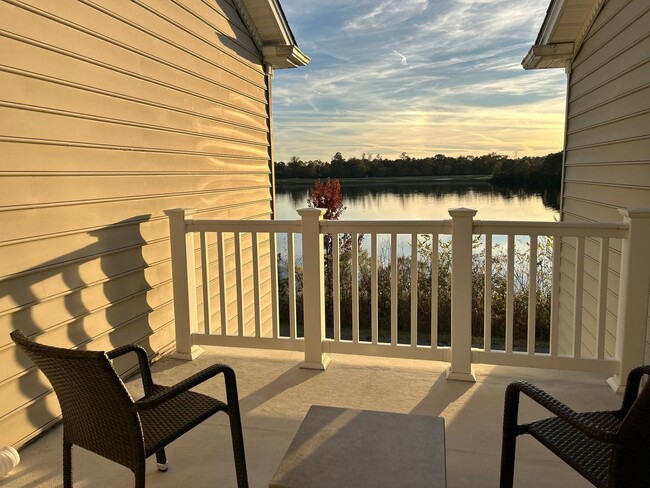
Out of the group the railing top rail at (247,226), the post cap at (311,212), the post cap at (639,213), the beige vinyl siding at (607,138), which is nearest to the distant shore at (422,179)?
the beige vinyl siding at (607,138)

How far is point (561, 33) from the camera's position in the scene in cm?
502

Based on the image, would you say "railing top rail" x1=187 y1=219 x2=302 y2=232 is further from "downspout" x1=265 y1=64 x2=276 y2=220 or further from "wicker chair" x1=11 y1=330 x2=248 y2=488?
"downspout" x1=265 y1=64 x2=276 y2=220

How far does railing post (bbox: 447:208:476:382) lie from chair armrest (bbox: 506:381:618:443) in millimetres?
1387

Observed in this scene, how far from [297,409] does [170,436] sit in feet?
3.91

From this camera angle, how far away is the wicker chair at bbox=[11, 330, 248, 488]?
1479 mm

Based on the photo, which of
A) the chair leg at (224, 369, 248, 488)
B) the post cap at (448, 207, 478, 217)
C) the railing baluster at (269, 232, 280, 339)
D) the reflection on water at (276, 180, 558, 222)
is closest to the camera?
the chair leg at (224, 369, 248, 488)

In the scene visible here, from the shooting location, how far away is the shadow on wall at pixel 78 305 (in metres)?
2.39

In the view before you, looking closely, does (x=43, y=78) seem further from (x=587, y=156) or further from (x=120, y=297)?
(x=587, y=156)

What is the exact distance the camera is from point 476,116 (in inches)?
451

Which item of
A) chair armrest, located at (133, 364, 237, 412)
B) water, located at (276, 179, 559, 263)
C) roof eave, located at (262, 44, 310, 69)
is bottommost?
chair armrest, located at (133, 364, 237, 412)

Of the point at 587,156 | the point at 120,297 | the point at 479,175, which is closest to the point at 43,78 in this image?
the point at 120,297

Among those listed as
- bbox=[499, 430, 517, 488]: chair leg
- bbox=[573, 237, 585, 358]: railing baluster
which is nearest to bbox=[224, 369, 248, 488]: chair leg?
bbox=[499, 430, 517, 488]: chair leg

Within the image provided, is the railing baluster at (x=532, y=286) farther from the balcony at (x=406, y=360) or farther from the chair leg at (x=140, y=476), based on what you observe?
the chair leg at (x=140, y=476)

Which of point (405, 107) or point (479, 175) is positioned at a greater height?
point (405, 107)
